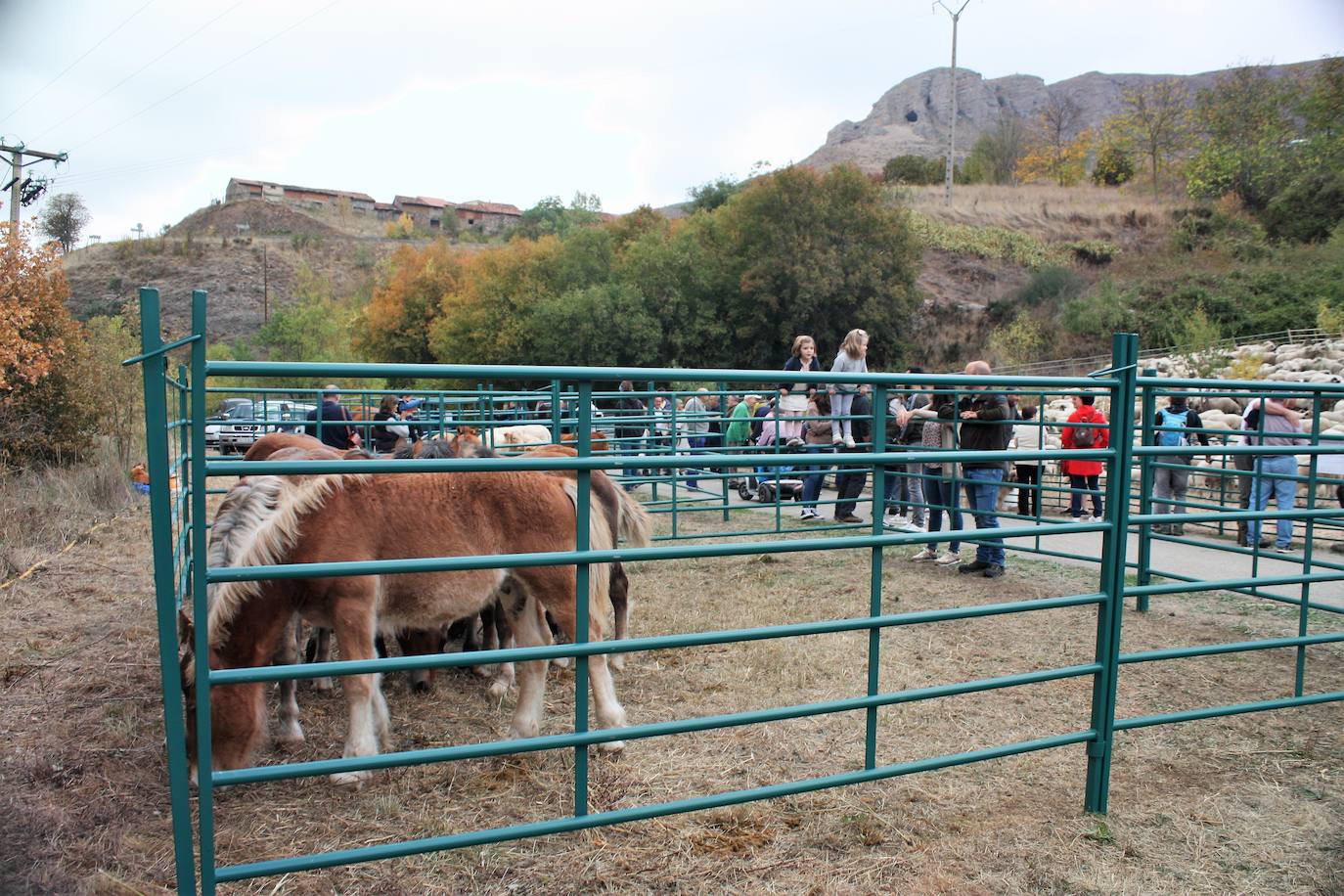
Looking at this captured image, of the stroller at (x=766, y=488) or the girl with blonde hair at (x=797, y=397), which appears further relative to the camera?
the stroller at (x=766, y=488)

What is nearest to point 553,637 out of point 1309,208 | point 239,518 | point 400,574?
point 400,574

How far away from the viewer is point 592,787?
353 centimetres

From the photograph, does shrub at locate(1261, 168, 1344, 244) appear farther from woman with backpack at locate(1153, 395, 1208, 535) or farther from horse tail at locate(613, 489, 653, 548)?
horse tail at locate(613, 489, 653, 548)

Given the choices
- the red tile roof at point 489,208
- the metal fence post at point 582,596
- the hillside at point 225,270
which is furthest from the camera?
the red tile roof at point 489,208

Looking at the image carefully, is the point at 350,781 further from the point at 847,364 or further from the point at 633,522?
the point at 847,364

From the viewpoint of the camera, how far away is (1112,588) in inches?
133

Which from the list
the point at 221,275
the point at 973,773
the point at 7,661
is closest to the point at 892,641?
the point at 973,773

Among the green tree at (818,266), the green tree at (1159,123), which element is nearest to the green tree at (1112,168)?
the green tree at (1159,123)

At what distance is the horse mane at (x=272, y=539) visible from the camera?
3.28 metres

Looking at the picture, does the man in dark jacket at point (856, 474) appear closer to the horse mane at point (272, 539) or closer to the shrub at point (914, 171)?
the horse mane at point (272, 539)

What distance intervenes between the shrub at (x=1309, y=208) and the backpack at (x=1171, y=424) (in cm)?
3321

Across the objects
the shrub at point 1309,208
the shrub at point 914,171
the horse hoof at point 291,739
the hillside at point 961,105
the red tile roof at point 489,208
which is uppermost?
the hillside at point 961,105

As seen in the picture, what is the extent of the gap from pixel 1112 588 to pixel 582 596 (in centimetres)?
210

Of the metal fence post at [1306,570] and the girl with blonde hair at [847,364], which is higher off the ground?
the girl with blonde hair at [847,364]
